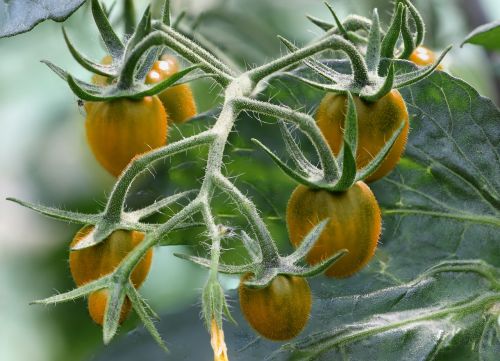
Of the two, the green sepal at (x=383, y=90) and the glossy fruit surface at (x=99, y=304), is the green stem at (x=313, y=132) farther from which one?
the glossy fruit surface at (x=99, y=304)

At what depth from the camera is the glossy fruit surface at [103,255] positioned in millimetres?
979

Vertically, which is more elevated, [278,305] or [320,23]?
[320,23]

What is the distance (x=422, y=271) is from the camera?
1.30 meters

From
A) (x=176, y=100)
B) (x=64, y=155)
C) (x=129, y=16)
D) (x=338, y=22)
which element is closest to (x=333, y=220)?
(x=338, y=22)

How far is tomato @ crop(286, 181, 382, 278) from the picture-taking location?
97 centimetres

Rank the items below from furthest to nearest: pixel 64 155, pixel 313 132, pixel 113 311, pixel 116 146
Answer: pixel 64 155, pixel 116 146, pixel 313 132, pixel 113 311

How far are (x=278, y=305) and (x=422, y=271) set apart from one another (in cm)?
41

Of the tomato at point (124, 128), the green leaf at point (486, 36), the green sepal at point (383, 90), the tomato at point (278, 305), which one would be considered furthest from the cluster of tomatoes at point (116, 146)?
the green leaf at point (486, 36)

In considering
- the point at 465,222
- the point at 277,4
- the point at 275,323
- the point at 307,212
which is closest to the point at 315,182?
the point at 307,212

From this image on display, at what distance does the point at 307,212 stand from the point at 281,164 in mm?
99

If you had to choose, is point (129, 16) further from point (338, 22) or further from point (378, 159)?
point (378, 159)

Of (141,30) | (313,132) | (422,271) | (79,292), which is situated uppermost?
(141,30)

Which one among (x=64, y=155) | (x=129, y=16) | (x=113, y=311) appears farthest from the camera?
(x=64, y=155)

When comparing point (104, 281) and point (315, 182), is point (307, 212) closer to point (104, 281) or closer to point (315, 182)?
point (315, 182)
